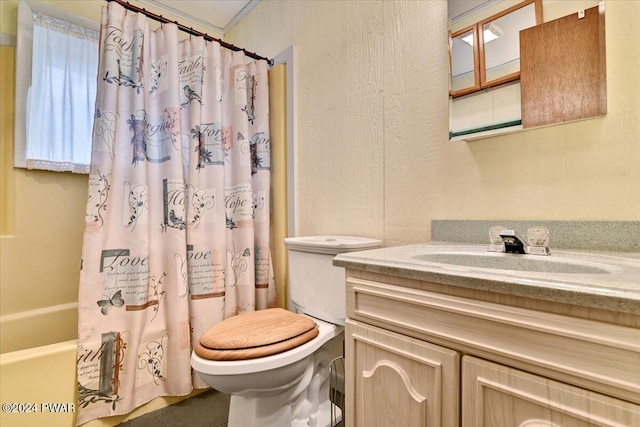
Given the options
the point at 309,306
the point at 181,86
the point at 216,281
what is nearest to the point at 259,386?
the point at 309,306

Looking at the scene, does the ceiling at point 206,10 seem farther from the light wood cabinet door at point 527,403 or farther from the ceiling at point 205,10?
the light wood cabinet door at point 527,403

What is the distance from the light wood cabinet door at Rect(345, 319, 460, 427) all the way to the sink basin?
26 centimetres

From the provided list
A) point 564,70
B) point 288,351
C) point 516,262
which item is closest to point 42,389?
point 288,351

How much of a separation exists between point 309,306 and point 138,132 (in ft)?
3.80

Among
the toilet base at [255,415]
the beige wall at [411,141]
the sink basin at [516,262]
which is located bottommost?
the toilet base at [255,415]

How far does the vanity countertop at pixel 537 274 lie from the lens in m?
0.45

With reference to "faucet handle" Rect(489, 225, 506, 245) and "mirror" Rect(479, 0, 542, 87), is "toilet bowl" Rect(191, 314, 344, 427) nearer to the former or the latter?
"faucet handle" Rect(489, 225, 506, 245)

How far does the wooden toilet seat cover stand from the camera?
98 cm

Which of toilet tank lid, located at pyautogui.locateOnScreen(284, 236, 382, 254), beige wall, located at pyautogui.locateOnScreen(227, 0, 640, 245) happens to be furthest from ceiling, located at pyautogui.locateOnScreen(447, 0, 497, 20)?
toilet tank lid, located at pyautogui.locateOnScreen(284, 236, 382, 254)

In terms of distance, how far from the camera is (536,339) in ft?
1.71

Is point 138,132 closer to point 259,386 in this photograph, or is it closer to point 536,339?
point 259,386

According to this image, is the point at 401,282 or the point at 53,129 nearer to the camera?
the point at 401,282

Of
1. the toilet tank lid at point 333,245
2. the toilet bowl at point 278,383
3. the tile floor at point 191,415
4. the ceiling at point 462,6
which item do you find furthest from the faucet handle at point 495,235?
the tile floor at point 191,415

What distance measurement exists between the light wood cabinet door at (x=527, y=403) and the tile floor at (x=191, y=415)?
→ 4.00 feet
